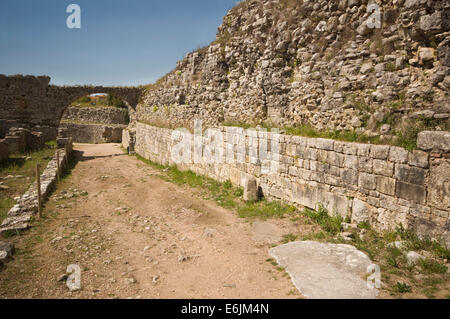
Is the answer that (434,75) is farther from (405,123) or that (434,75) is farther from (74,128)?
(74,128)

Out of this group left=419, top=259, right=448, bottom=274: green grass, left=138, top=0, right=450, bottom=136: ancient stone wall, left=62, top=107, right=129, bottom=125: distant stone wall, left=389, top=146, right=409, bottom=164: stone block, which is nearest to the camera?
left=419, top=259, right=448, bottom=274: green grass

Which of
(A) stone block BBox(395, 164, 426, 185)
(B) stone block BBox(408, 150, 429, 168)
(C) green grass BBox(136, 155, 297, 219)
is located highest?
(B) stone block BBox(408, 150, 429, 168)

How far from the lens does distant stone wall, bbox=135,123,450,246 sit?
15.2 feet

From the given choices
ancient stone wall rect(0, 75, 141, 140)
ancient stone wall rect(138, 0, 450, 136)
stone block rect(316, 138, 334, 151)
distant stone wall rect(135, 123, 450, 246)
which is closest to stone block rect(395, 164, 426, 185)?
distant stone wall rect(135, 123, 450, 246)

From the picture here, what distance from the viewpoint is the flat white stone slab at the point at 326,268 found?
3.88 metres

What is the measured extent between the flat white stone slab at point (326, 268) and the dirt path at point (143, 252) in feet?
0.74

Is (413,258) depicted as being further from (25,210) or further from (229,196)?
(25,210)

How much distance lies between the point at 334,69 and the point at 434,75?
7.66ft

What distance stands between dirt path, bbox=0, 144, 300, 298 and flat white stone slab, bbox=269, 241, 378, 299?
225 mm

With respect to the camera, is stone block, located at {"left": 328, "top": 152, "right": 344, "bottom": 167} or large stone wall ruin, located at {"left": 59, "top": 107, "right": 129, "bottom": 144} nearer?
stone block, located at {"left": 328, "top": 152, "right": 344, "bottom": 167}

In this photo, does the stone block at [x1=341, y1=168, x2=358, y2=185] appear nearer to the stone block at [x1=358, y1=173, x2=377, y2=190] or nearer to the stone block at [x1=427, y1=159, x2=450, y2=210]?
the stone block at [x1=358, y1=173, x2=377, y2=190]

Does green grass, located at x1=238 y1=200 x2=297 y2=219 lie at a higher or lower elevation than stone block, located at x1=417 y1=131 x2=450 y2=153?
lower

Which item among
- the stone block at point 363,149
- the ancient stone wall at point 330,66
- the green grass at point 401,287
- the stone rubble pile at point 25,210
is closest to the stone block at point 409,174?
the stone block at point 363,149
